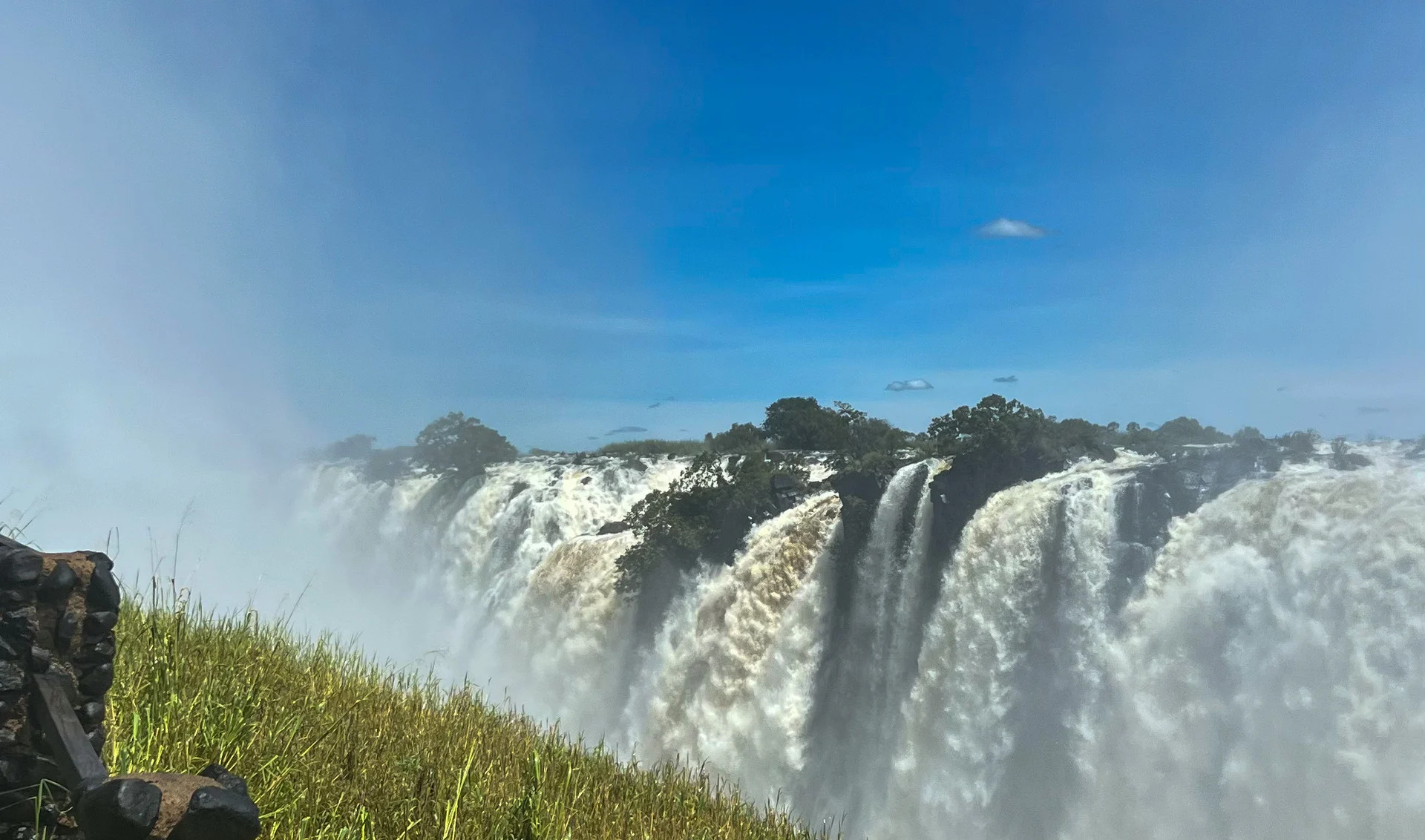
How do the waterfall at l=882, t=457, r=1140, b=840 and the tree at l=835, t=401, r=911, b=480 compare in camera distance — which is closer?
the waterfall at l=882, t=457, r=1140, b=840

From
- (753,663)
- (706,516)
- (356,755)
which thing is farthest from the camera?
(706,516)

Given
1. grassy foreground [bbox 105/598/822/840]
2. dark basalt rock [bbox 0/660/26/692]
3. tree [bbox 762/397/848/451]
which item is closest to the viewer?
dark basalt rock [bbox 0/660/26/692]

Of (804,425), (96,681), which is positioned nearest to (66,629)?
(96,681)

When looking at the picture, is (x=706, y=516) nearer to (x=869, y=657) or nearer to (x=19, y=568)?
(x=869, y=657)

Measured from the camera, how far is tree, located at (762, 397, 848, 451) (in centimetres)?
2295

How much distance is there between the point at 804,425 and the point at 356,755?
785 inches

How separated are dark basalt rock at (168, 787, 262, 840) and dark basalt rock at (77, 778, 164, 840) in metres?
0.06

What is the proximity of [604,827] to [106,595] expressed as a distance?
2.16m

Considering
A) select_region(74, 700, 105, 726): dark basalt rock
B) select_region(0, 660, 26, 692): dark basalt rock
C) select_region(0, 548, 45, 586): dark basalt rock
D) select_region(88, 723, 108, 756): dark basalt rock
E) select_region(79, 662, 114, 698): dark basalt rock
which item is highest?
select_region(0, 548, 45, 586): dark basalt rock

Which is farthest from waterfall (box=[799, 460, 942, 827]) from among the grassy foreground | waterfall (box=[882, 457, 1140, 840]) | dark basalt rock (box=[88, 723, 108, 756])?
dark basalt rock (box=[88, 723, 108, 756])

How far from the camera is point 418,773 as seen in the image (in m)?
3.90

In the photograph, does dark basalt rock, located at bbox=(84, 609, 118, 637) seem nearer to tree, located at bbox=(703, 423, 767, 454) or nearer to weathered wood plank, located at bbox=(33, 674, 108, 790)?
weathered wood plank, located at bbox=(33, 674, 108, 790)

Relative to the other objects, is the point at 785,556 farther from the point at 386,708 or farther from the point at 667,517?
the point at 386,708

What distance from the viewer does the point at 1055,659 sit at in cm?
1545
